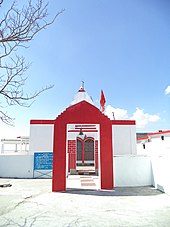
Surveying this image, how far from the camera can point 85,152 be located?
16578mm

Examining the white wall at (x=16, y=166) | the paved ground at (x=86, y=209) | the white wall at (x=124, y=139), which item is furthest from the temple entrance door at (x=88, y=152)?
the paved ground at (x=86, y=209)

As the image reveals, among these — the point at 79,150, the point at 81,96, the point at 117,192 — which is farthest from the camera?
the point at 79,150

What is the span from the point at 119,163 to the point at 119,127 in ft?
17.2

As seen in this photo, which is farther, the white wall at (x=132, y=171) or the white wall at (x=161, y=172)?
the white wall at (x=132, y=171)

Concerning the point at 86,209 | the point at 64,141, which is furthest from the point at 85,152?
the point at 86,209

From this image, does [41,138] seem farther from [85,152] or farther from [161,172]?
[161,172]

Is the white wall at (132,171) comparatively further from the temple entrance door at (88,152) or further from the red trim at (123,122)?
the temple entrance door at (88,152)

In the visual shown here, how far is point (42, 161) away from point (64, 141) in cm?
542

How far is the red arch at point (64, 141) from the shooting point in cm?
800

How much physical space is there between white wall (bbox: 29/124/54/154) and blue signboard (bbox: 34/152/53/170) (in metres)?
1.02

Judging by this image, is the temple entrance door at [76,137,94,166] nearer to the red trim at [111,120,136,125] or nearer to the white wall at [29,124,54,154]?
the white wall at [29,124,54,154]

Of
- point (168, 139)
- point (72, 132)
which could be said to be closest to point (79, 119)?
point (72, 132)

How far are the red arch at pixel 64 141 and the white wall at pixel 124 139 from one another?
5.56 m

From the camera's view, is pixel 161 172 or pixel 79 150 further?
pixel 79 150
